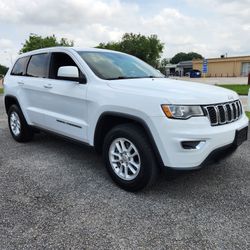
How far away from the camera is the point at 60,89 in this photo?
14.1 ft

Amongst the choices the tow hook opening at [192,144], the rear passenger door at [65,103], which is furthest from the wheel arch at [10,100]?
the tow hook opening at [192,144]

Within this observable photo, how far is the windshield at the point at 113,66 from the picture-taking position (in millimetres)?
4020

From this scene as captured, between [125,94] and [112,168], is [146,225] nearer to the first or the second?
[112,168]

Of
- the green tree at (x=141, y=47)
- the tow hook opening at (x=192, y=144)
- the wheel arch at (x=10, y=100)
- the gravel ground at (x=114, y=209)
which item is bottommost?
the gravel ground at (x=114, y=209)

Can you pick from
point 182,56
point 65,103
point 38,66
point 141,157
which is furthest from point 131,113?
point 182,56

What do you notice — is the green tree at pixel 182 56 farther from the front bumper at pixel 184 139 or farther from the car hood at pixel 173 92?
the front bumper at pixel 184 139

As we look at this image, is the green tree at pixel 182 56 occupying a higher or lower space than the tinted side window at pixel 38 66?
higher

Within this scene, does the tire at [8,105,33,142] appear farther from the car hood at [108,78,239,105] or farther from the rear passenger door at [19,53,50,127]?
the car hood at [108,78,239,105]

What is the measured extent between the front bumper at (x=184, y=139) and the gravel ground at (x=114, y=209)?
18cm

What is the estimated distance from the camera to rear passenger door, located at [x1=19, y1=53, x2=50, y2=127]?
4.82 meters

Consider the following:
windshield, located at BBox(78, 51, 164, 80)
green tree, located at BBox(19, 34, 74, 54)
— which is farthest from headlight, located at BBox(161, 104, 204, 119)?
green tree, located at BBox(19, 34, 74, 54)

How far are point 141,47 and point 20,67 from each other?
56.3 meters

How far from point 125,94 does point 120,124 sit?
15.8 inches

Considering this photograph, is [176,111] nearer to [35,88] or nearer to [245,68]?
[35,88]
